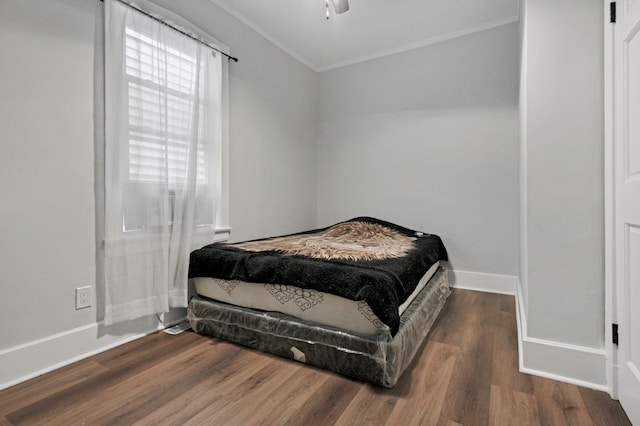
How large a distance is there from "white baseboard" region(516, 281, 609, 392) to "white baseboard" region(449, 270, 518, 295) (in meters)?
1.44

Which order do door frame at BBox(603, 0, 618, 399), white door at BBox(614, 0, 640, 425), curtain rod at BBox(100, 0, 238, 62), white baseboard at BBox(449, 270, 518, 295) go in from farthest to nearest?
white baseboard at BBox(449, 270, 518, 295), curtain rod at BBox(100, 0, 238, 62), door frame at BBox(603, 0, 618, 399), white door at BBox(614, 0, 640, 425)

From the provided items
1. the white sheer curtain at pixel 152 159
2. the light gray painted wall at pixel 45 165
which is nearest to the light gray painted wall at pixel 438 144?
the white sheer curtain at pixel 152 159

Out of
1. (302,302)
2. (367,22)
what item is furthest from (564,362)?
(367,22)

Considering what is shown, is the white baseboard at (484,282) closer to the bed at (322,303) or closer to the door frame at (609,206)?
the bed at (322,303)

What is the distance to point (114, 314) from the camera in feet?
5.99

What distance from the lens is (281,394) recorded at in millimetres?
1395

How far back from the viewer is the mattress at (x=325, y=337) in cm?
145

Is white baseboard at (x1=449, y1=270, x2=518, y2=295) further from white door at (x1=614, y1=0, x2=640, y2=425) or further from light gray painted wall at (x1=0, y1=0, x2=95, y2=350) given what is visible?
light gray painted wall at (x1=0, y1=0, x2=95, y2=350)

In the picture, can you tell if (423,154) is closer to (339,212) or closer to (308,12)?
(339,212)

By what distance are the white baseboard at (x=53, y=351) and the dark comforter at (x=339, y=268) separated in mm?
578

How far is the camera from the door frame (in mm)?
1355

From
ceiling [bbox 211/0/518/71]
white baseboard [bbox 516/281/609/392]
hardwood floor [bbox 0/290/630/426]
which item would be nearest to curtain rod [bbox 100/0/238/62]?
ceiling [bbox 211/0/518/71]

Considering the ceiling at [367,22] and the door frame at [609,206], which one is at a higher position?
the ceiling at [367,22]

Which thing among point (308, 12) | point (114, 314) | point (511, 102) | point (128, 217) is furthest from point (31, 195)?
point (511, 102)
